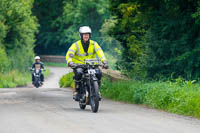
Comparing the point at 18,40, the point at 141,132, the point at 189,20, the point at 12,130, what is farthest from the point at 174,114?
the point at 18,40

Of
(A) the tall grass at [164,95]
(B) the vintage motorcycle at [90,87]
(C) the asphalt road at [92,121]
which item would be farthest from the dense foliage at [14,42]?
(C) the asphalt road at [92,121]

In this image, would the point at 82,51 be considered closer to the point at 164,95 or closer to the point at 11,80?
the point at 164,95

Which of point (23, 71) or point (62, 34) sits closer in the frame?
point (23, 71)

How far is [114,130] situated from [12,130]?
64.9 inches

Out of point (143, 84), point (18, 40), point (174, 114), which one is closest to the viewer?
point (174, 114)

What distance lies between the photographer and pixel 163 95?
1281 centimetres

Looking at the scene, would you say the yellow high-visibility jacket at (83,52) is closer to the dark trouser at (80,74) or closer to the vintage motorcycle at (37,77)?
the dark trouser at (80,74)

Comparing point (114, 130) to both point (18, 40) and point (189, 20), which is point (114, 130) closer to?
point (189, 20)

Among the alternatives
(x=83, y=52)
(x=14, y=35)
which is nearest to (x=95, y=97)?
(x=83, y=52)

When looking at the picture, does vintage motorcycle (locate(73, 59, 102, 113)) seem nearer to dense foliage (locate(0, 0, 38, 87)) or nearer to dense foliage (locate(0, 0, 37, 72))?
dense foliage (locate(0, 0, 38, 87))

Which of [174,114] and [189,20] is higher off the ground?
[189,20]

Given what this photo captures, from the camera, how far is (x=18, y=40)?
A: 43000 mm

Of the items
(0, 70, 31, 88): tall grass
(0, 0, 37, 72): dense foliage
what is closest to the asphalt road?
(0, 70, 31, 88): tall grass

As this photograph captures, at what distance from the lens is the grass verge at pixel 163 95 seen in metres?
11.6
